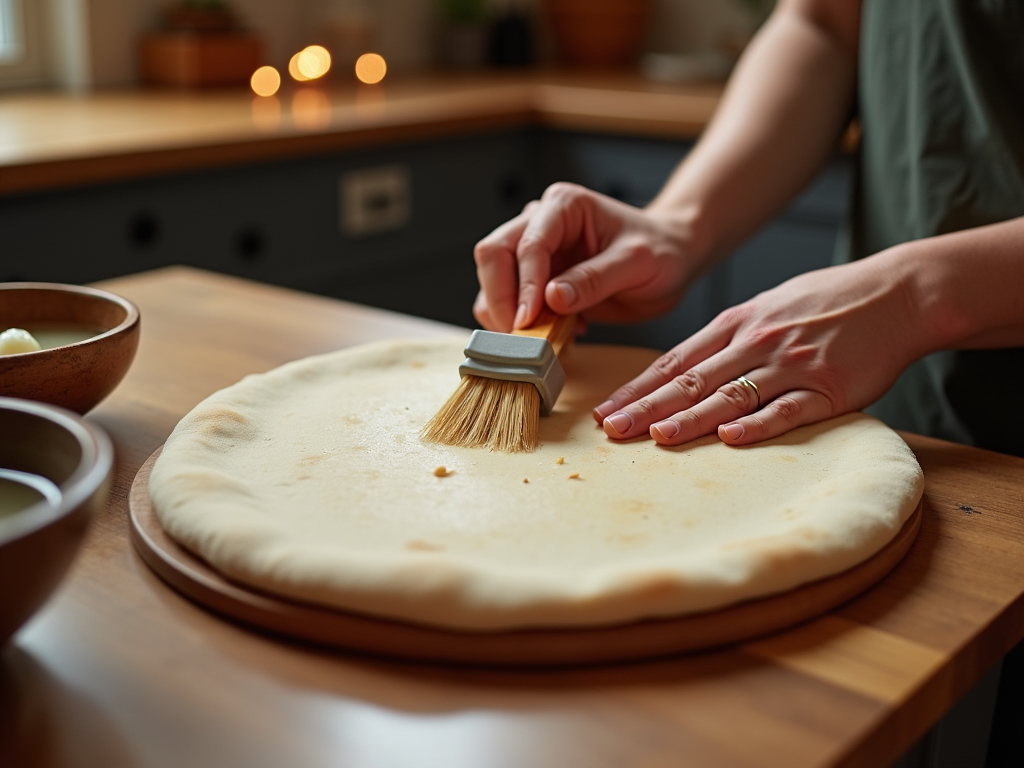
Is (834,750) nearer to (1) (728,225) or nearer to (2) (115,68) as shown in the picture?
(1) (728,225)

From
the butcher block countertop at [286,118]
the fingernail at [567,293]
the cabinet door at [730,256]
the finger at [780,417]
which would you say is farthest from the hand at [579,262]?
the cabinet door at [730,256]

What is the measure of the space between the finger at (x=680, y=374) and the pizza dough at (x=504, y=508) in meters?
0.03

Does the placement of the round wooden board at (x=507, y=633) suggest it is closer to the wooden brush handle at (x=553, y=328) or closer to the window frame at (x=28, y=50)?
the wooden brush handle at (x=553, y=328)

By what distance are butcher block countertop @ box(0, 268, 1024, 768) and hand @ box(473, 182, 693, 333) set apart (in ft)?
1.22

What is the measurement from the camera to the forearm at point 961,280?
2.64 ft

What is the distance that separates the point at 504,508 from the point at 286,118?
1.57 m

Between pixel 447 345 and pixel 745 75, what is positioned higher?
pixel 745 75

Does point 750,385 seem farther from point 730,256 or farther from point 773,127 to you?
point 730,256

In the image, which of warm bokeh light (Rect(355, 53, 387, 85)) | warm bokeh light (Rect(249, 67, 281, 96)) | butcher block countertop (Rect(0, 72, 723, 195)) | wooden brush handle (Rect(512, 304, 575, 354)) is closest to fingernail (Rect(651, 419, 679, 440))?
wooden brush handle (Rect(512, 304, 575, 354))

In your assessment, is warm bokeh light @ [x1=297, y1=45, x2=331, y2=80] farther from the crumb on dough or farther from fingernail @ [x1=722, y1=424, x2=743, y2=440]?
the crumb on dough

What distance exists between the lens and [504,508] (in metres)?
0.61

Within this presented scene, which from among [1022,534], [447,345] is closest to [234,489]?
[447,345]

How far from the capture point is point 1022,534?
642 millimetres

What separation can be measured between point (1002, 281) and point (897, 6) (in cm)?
42
